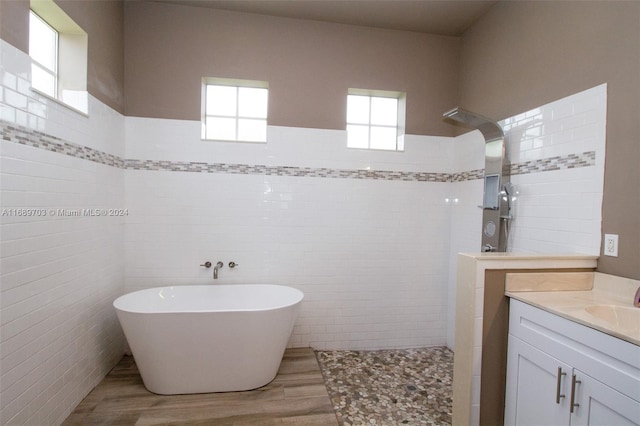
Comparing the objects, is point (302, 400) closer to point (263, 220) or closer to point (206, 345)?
point (206, 345)

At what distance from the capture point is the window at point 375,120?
10.5 ft

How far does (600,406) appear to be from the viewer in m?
1.20

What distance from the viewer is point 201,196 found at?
283 centimetres

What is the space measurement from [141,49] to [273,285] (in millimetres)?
2441

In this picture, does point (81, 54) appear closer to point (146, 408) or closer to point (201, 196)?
point (201, 196)

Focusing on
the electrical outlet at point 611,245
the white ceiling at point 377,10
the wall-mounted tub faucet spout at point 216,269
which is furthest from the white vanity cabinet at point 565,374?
the white ceiling at point 377,10

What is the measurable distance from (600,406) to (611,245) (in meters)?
0.94

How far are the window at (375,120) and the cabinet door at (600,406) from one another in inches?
93.6

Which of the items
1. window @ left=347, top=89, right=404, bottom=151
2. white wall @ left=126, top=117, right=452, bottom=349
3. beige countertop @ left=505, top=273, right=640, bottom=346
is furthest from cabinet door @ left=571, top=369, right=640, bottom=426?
window @ left=347, top=89, right=404, bottom=151

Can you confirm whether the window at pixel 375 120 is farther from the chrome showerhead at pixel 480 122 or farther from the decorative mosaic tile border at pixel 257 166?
the chrome showerhead at pixel 480 122

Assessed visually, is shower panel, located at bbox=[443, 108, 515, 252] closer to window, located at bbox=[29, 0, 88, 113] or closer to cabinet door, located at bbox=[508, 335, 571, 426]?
cabinet door, located at bbox=[508, 335, 571, 426]

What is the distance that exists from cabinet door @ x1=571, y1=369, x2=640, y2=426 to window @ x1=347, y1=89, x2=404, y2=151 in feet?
7.80

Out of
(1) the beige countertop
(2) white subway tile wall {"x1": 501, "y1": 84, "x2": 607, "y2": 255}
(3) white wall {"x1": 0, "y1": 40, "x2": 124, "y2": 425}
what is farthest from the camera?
(2) white subway tile wall {"x1": 501, "y1": 84, "x2": 607, "y2": 255}

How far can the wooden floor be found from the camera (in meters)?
2.00
